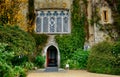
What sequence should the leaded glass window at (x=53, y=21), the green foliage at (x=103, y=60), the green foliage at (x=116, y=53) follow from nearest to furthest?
the green foliage at (x=116, y=53) → the green foliage at (x=103, y=60) → the leaded glass window at (x=53, y=21)

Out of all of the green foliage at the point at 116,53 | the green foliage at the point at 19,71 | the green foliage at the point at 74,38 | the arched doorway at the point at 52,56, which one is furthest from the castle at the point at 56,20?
the green foliage at the point at 19,71

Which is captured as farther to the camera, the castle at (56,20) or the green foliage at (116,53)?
the castle at (56,20)

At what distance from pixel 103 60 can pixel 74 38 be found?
8058 mm

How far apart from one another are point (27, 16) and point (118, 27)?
900 centimetres

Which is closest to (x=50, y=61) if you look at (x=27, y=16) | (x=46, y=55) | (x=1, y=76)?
(x=46, y=55)

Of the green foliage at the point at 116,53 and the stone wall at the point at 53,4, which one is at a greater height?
the stone wall at the point at 53,4

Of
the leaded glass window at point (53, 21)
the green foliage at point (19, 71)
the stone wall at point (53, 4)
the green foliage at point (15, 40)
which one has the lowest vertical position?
the green foliage at point (19, 71)

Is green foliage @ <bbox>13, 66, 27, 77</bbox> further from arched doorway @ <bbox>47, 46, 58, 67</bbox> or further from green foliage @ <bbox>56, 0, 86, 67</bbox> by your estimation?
arched doorway @ <bbox>47, 46, 58, 67</bbox>

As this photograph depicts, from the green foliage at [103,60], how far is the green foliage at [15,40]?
204 inches

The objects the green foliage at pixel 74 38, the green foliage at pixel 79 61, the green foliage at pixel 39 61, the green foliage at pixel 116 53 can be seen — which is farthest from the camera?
the green foliage at pixel 74 38

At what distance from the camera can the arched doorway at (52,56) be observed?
33.6 meters

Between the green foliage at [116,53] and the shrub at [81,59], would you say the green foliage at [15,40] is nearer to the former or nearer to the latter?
the green foliage at [116,53]

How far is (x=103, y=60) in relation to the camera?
2489 cm

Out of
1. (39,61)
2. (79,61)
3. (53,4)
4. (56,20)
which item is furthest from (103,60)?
(53,4)
